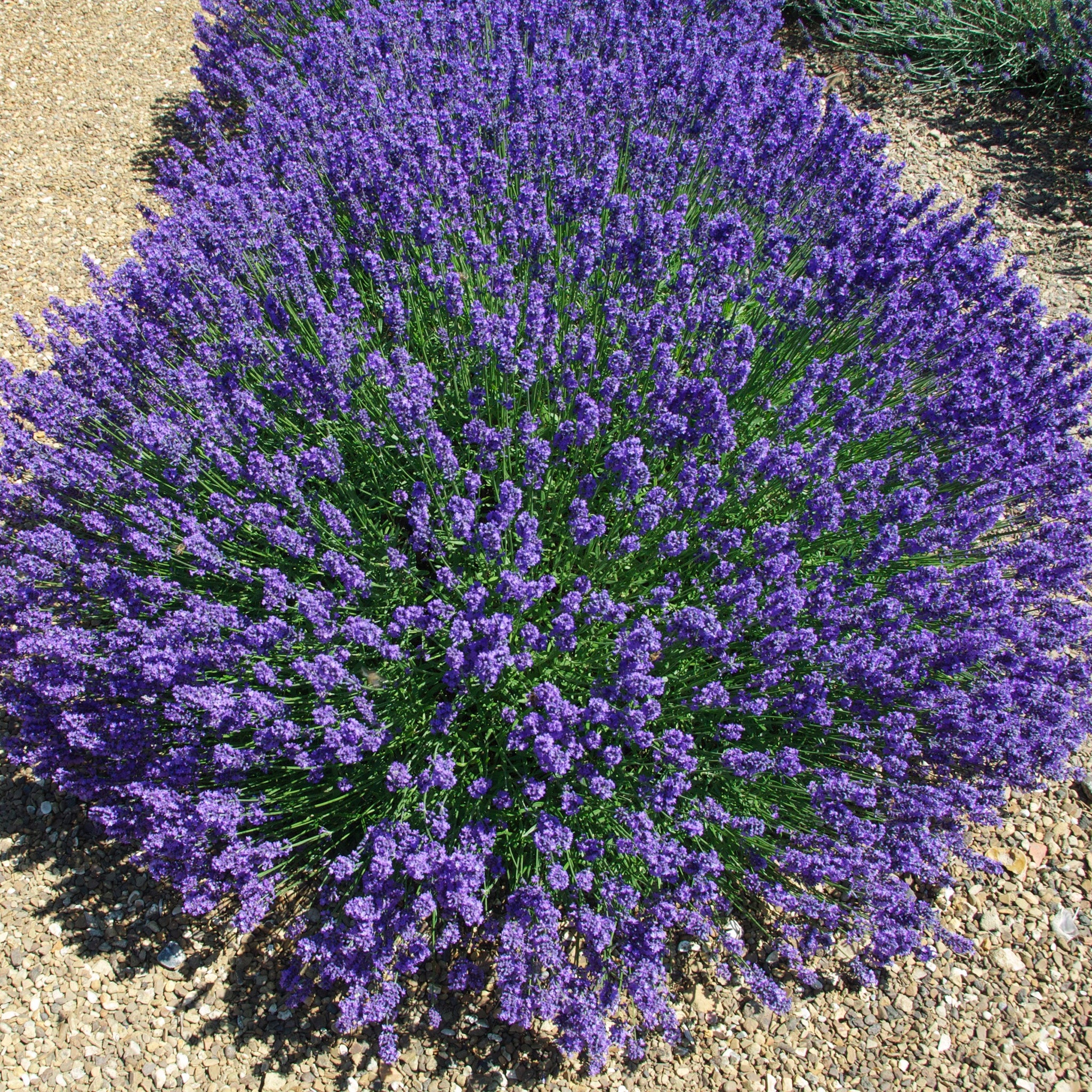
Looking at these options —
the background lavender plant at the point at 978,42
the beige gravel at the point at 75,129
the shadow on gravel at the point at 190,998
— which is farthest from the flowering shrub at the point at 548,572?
the background lavender plant at the point at 978,42

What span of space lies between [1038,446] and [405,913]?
3.10 m

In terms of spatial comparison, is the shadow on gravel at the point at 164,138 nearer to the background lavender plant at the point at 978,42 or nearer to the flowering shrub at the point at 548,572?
the flowering shrub at the point at 548,572

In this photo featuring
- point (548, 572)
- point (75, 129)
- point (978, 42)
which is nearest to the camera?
point (548, 572)

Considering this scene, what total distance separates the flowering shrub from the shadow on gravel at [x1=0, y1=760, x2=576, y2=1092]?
0.69ft

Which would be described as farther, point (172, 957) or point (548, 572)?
point (548, 572)

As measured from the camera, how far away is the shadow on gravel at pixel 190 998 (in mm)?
2627

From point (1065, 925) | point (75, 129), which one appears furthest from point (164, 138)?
point (1065, 925)

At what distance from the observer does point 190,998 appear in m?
2.76

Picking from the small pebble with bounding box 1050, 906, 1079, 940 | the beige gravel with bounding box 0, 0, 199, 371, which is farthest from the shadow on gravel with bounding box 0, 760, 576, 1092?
the beige gravel with bounding box 0, 0, 199, 371

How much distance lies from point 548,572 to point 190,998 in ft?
6.95

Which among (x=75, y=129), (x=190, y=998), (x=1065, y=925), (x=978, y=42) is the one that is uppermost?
(x=978, y=42)

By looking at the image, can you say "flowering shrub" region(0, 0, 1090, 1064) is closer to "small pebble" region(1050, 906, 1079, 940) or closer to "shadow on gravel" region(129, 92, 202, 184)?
"small pebble" region(1050, 906, 1079, 940)

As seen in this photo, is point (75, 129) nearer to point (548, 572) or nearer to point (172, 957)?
point (548, 572)

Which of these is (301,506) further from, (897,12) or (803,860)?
(897,12)
